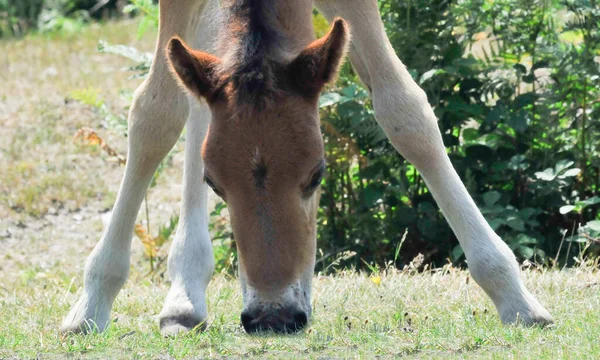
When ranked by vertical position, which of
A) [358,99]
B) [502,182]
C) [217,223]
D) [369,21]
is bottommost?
[217,223]

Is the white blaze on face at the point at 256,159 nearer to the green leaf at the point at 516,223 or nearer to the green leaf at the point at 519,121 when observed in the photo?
the green leaf at the point at 516,223

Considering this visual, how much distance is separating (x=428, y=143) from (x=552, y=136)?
258 cm

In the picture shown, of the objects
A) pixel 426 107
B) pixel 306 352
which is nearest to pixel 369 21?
pixel 426 107

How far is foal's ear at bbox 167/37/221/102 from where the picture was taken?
5.00 m

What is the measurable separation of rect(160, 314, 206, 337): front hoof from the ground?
66mm

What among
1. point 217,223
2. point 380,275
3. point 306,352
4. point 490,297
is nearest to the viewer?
point 306,352

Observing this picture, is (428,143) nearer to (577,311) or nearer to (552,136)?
(577,311)

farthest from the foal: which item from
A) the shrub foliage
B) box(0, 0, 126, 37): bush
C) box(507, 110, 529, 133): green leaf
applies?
box(0, 0, 126, 37): bush

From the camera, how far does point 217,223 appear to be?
8617 mm

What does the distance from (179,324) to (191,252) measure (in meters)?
0.57

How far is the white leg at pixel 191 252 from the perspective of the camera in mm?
5535

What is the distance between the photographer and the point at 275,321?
4531 millimetres

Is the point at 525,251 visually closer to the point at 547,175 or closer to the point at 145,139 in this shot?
the point at 547,175

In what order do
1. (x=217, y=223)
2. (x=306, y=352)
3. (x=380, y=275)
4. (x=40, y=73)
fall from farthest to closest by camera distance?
(x=40, y=73)
(x=217, y=223)
(x=380, y=275)
(x=306, y=352)
